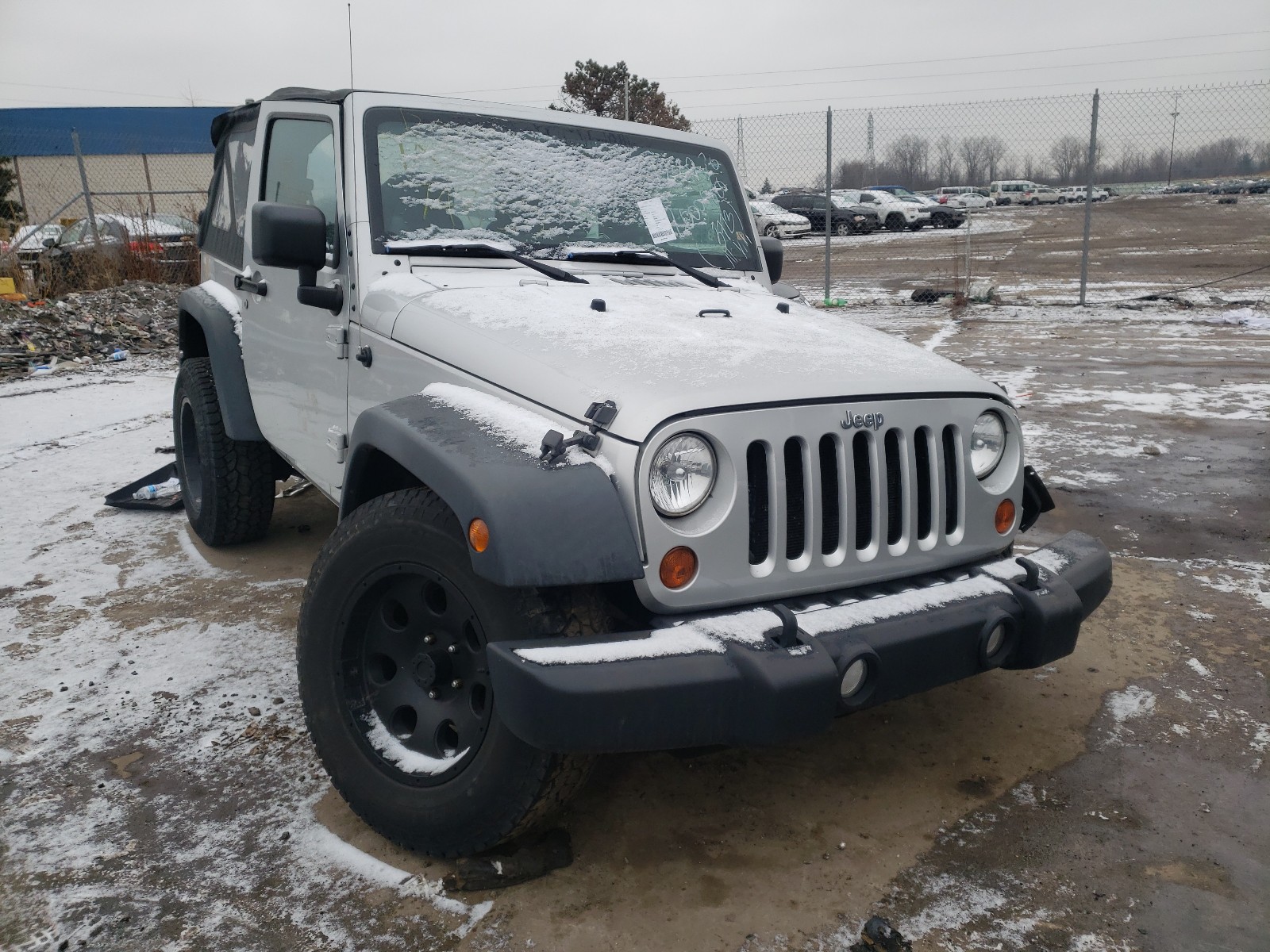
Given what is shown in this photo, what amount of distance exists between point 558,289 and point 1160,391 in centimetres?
615

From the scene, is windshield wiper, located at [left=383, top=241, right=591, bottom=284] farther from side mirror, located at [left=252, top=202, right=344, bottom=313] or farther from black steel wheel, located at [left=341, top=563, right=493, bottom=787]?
black steel wheel, located at [left=341, top=563, right=493, bottom=787]

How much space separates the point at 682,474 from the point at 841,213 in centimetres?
2799

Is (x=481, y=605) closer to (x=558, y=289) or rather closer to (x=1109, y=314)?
(x=558, y=289)

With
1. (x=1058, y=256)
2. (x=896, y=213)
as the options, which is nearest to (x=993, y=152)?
(x=1058, y=256)

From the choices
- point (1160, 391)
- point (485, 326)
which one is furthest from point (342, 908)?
point (1160, 391)

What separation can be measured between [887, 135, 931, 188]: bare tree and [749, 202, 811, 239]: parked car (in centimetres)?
526

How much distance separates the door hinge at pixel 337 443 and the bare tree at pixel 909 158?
13867 mm

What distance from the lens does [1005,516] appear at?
2676 millimetres

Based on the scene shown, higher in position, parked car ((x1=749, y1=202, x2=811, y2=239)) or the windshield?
parked car ((x1=749, y1=202, x2=811, y2=239))

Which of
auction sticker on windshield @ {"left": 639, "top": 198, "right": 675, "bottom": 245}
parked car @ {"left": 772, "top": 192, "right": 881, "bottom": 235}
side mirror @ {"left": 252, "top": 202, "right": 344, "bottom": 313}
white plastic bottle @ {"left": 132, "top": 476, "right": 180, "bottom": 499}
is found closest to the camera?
side mirror @ {"left": 252, "top": 202, "right": 344, "bottom": 313}

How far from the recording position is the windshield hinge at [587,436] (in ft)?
6.84

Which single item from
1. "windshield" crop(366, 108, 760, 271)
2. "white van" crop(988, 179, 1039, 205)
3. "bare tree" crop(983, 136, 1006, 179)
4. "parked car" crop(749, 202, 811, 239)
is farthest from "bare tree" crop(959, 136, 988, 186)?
"white van" crop(988, 179, 1039, 205)

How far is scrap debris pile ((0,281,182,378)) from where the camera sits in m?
10.2

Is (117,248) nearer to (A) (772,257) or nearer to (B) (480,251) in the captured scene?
(A) (772,257)
